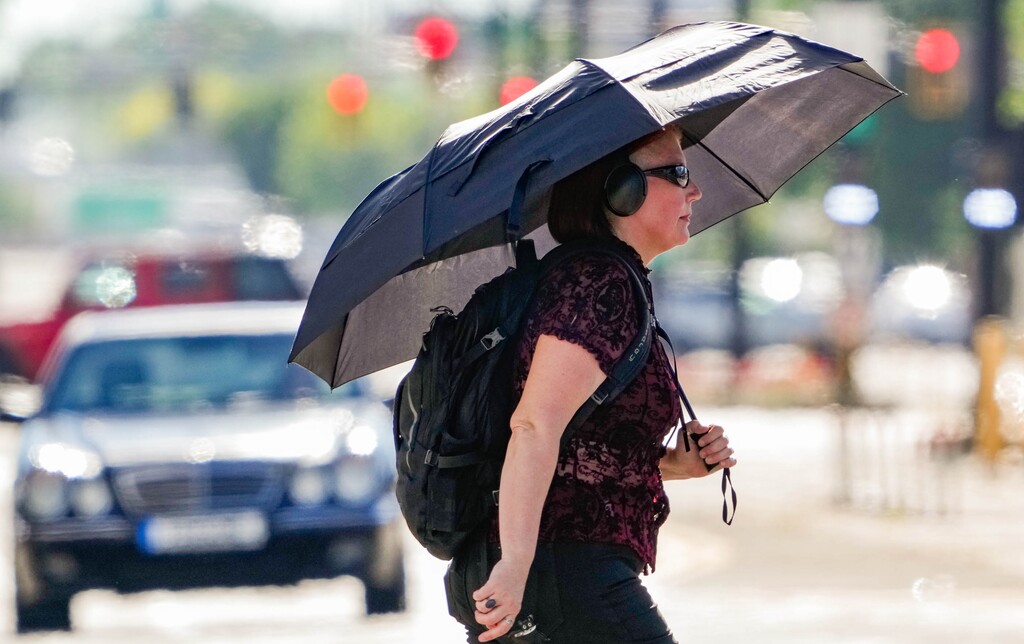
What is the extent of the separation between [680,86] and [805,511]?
10.8 m

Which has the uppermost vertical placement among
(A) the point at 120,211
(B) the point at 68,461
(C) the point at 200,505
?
(A) the point at 120,211

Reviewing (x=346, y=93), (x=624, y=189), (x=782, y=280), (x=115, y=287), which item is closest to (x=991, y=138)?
(x=115, y=287)

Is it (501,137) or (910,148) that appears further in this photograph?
(910,148)

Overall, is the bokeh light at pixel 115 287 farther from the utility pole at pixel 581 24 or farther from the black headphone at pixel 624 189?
the black headphone at pixel 624 189

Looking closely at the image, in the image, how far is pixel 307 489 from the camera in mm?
9148

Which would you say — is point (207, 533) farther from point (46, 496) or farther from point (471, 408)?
point (471, 408)

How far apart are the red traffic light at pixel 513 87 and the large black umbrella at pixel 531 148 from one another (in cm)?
2169

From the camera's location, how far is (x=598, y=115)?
338 cm

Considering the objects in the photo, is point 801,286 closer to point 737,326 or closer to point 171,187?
point 737,326

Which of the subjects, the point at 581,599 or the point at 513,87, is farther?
the point at 513,87

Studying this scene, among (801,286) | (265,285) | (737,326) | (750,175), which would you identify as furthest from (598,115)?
(801,286)

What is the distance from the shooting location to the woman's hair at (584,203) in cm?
353

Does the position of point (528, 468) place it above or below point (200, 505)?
above

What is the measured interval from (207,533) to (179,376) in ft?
4.13
